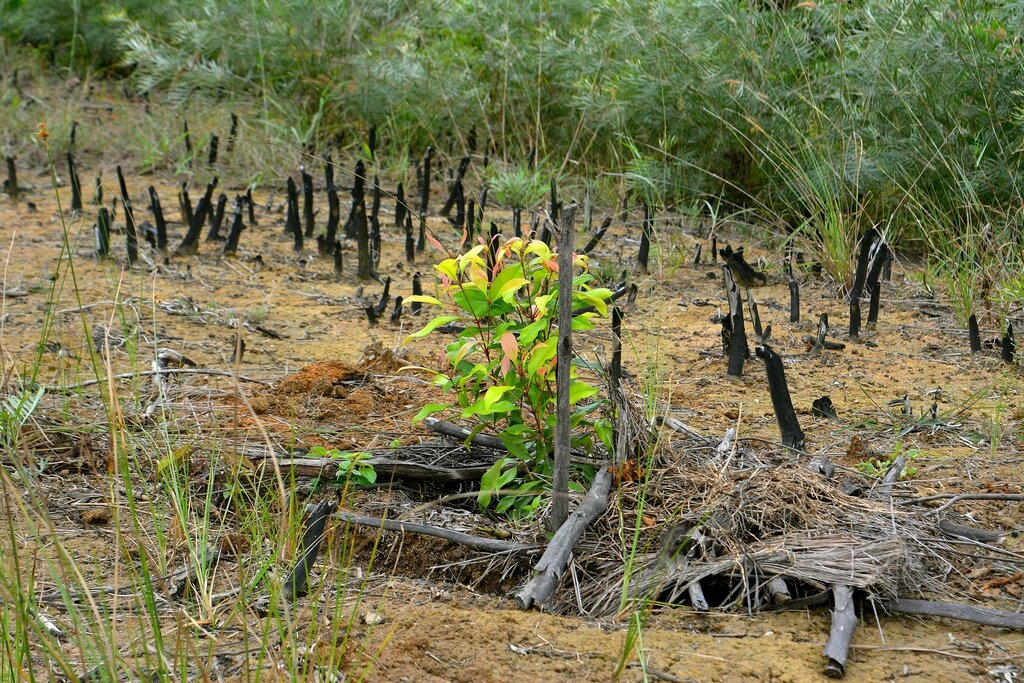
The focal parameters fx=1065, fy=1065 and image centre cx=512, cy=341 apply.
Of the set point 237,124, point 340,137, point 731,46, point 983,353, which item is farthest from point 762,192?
point 237,124

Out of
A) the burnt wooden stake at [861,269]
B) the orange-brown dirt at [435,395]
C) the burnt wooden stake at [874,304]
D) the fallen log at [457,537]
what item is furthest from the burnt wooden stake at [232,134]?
the fallen log at [457,537]

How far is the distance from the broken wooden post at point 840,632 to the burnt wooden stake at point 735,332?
5.82ft

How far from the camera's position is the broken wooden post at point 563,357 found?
2257 mm

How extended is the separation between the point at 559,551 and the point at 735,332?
5.99 feet

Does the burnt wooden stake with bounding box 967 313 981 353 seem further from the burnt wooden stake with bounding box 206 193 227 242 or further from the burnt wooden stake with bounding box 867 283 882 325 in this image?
the burnt wooden stake with bounding box 206 193 227 242

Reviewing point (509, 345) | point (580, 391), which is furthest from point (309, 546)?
point (580, 391)

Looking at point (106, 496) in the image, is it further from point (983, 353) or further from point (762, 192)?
point (762, 192)

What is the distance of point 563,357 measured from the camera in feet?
7.63

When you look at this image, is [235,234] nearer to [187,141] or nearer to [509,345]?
[187,141]

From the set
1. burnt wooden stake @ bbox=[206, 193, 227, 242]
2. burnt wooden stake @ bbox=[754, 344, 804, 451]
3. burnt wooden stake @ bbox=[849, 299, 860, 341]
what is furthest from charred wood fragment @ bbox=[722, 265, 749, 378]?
burnt wooden stake @ bbox=[206, 193, 227, 242]

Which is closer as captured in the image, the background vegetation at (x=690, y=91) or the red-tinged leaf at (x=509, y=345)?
the red-tinged leaf at (x=509, y=345)

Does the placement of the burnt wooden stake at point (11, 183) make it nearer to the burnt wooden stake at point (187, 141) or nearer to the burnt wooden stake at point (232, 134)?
the burnt wooden stake at point (187, 141)

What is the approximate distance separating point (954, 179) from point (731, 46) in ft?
4.89

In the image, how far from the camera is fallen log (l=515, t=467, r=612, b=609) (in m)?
2.34
